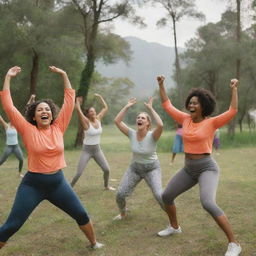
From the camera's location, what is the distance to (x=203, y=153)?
510 centimetres

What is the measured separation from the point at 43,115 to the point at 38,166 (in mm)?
652

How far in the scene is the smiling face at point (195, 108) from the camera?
17.1 ft

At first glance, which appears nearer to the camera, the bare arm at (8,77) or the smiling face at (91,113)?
the bare arm at (8,77)

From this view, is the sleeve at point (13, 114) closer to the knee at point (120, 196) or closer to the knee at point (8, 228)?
the knee at point (8, 228)

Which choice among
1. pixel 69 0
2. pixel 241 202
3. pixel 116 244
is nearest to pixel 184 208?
pixel 241 202

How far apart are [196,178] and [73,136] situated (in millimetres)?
27512

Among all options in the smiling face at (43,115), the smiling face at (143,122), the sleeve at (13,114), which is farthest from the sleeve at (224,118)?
the sleeve at (13,114)

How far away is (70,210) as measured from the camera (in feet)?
16.0

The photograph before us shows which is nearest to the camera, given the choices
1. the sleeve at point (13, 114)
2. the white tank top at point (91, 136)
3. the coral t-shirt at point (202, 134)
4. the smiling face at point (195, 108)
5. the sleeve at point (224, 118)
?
the sleeve at point (13, 114)

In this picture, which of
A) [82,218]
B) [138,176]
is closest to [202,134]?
[138,176]

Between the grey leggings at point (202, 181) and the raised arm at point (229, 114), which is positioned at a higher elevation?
the raised arm at point (229, 114)

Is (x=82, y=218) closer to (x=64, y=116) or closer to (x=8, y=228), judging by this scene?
(x=8, y=228)

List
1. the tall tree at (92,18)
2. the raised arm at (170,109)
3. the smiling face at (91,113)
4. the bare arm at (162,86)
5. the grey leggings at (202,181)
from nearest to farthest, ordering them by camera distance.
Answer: the grey leggings at (202,181) < the raised arm at (170,109) < the bare arm at (162,86) < the smiling face at (91,113) < the tall tree at (92,18)

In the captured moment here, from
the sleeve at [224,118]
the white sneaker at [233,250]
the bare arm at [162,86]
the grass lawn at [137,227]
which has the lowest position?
the grass lawn at [137,227]
